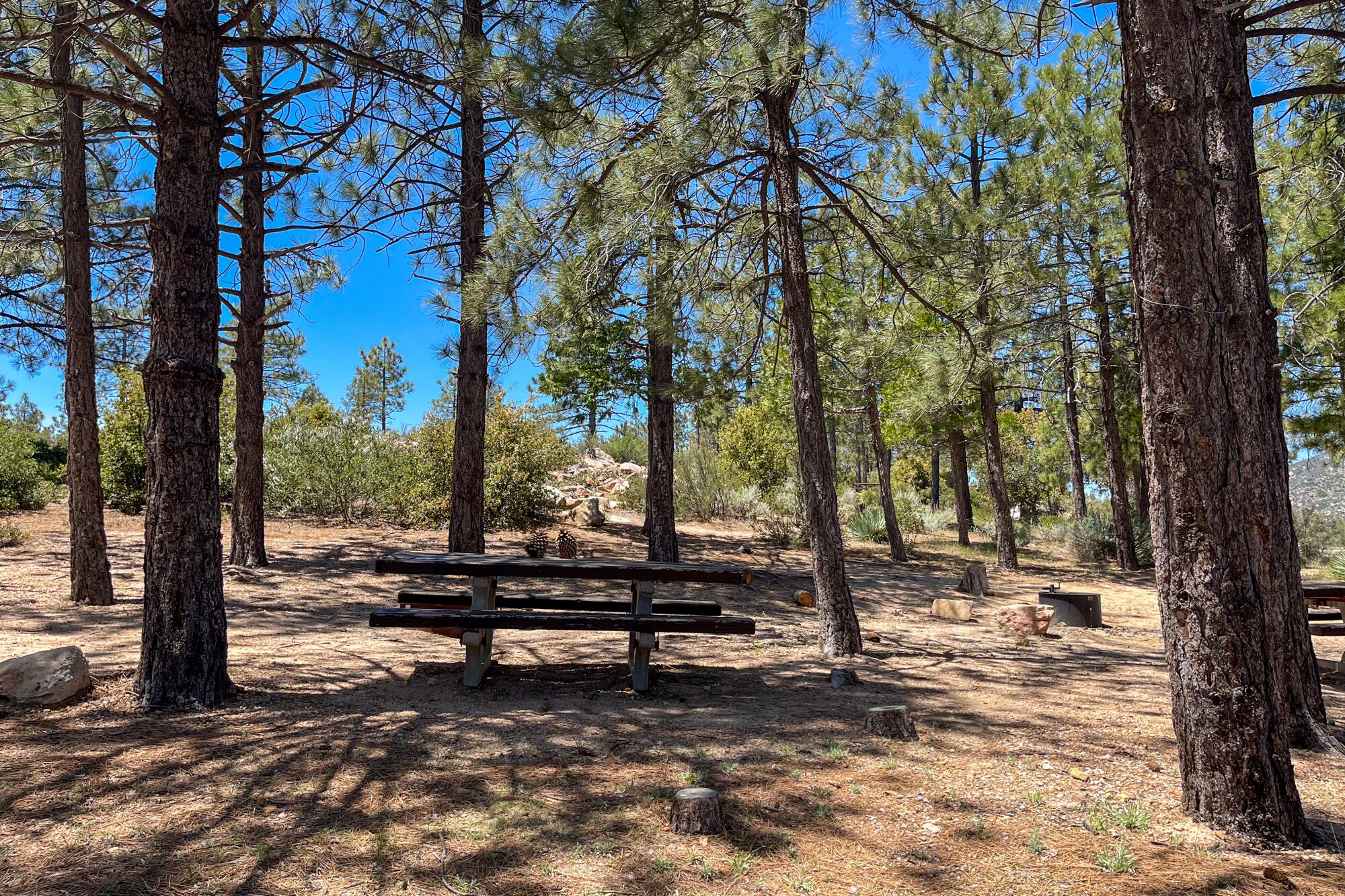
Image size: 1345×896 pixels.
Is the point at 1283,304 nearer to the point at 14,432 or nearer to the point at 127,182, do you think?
the point at 127,182

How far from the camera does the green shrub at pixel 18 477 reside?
1304 cm

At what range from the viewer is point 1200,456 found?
287 cm

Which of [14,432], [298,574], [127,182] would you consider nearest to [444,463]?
[298,574]

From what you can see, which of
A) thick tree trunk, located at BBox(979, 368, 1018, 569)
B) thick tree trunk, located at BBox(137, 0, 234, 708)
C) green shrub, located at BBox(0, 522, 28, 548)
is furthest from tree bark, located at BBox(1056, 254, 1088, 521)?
green shrub, located at BBox(0, 522, 28, 548)

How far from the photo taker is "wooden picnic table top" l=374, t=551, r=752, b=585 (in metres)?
4.68

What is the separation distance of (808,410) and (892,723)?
113 inches

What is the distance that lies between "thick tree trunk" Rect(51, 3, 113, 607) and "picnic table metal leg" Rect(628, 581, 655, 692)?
5.52 meters

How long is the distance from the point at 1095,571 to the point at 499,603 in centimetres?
1271

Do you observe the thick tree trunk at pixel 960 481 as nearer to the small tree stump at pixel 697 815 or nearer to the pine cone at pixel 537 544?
the pine cone at pixel 537 544

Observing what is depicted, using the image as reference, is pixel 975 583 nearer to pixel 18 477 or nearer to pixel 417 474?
pixel 417 474

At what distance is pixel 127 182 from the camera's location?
10.4 metres

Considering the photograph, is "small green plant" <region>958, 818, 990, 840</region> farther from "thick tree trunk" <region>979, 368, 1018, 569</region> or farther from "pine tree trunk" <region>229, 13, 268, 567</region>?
"thick tree trunk" <region>979, 368, 1018, 569</region>

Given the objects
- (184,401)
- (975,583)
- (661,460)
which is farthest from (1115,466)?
(184,401)

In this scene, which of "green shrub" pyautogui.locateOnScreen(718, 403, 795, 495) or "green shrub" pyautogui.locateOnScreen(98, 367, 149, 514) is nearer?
"green shrub" pyautogui.locateOnScreen(98, 367, 149, 514)
